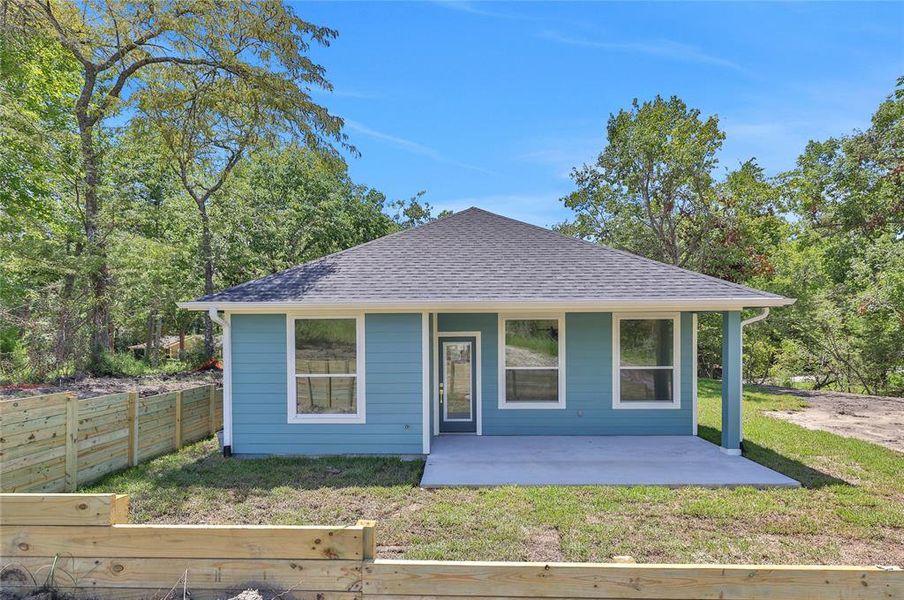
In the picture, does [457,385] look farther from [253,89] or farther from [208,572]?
[253,89]

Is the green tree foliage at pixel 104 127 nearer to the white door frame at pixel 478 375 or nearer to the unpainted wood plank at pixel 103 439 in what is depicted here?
the white door frame at pixel 478 375

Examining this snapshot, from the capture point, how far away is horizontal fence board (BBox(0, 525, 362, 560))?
2.26m

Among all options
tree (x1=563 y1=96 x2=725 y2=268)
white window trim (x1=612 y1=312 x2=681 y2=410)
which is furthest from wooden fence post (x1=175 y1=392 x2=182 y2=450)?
tree (x1=563 y1=96 x2=725 y2=268)

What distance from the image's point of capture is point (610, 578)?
7.04ft

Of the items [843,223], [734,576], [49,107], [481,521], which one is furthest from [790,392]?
[49,107]

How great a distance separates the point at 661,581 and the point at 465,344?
22.0 feet

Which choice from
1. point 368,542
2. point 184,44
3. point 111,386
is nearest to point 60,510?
point 368,542

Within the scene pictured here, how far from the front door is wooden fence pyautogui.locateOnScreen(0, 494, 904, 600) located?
21.4ft

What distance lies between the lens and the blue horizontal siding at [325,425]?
7.52m

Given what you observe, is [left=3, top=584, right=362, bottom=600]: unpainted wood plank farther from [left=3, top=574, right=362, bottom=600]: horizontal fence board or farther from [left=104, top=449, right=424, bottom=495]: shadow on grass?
[left=104, top=449, right=424, bottom=495]: shadow on grass

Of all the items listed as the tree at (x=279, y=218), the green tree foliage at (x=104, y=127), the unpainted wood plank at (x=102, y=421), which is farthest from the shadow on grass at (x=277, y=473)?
the tree at (x=279, y=218)

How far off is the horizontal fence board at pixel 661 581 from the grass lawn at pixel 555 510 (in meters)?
2.05

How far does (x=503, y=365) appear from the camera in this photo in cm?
866

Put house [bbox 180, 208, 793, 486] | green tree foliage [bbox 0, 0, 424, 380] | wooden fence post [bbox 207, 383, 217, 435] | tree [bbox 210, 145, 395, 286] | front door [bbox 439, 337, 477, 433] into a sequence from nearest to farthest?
1. house [bbox 180, 208, 793, 486]
2. front door [bbox 439, 337, 477, 433]
3. wooden fence post [bbox 207, 383, 217, 435]
4. green tree foliage [bbox 0, 0, 424, 380]
5. tree [bbox 210, 145, 395, 286]
